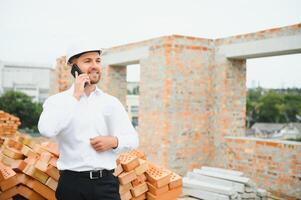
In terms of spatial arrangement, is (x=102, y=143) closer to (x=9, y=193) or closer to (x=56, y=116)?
(x=56, y=116)

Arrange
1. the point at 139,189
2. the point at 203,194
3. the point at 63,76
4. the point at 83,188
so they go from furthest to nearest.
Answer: the point at 63,76, the point at 203,194, the point at 139,189, the point at 83,188

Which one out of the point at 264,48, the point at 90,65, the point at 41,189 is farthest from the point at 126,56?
the point at 90,65

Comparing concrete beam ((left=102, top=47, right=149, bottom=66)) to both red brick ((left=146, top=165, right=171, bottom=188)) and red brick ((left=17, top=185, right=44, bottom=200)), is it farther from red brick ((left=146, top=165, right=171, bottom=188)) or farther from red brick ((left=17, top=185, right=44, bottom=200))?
red brick ((left=17, top=185, right=44, bottom=200))

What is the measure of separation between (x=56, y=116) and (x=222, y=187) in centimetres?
495

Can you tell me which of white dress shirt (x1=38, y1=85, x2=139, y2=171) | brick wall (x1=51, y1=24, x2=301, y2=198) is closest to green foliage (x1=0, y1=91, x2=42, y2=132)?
brick wall (x1=51, y1=24, x2=301, y2=198)

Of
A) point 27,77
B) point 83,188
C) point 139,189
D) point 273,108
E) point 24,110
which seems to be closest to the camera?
point 83,188

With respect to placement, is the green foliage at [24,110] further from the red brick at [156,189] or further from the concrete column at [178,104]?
the red brick at [156,189]

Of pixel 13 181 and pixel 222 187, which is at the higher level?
pixel 13 181

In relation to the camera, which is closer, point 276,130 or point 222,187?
point 222,187

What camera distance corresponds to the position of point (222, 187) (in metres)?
6.80

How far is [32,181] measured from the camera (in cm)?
388

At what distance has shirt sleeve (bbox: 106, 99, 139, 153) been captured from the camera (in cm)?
275

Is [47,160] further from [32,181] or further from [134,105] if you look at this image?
[134,105]

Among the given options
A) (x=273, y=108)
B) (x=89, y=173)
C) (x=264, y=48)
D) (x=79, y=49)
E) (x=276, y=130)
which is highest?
(x=264, y=48)
